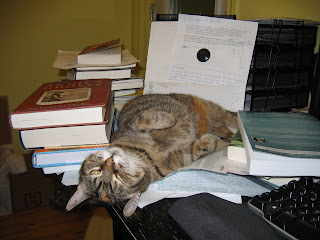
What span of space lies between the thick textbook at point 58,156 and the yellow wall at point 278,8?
1.05 meters

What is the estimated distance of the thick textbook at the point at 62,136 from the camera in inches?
29.4

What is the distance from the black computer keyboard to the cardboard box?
205cm

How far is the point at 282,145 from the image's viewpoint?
0.62 m

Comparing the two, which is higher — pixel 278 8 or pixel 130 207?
pixel 278 8

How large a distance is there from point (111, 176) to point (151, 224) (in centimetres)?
35

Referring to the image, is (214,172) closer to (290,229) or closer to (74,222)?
(290,229)

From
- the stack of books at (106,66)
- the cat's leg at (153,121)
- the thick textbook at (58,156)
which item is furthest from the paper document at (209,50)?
the thick textbook at (58,156)

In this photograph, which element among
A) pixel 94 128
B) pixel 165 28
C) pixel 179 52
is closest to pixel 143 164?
pixel 94 128

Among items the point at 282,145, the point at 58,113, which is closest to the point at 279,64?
the point at 282,145

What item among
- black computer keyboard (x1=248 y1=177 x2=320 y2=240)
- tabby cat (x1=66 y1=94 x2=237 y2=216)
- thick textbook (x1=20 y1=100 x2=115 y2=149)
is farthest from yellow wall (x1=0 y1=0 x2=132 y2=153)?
black computer keyboard (x1=248 y1=177 x2=320 y2=240)

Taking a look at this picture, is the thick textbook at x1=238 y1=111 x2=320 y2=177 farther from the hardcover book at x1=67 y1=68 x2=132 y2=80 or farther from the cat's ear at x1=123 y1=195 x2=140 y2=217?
the hardcover book at x1=67 y1=68 x2=132 y2=80

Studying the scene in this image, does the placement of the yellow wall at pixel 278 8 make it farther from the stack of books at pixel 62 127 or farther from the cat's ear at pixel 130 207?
the cat's ear at pixel 130 207

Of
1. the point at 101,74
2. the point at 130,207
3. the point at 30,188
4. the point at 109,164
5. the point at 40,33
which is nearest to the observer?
the point at 130,207

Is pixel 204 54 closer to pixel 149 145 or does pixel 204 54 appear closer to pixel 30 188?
pixel 149 145
